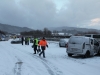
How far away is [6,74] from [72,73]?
301cm

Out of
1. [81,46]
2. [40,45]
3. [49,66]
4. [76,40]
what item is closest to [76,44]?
[76,40]

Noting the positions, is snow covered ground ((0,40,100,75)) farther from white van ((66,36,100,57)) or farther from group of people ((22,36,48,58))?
group of people ((22,36,48,58))

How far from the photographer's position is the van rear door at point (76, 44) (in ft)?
58.3

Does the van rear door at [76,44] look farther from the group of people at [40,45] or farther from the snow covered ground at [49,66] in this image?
Answer: the group of people at [40,45]

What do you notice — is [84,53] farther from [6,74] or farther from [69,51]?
[6,74]

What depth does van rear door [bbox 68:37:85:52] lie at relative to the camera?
17.8m

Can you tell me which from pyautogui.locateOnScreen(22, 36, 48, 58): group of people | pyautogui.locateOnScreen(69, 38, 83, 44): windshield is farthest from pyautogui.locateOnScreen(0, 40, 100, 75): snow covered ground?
pyautogui.locateOnScreen(22, 36, 48, 58): group of people

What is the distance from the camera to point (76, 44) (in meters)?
18.0

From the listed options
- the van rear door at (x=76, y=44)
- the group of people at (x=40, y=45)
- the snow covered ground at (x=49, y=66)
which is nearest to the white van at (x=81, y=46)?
the van rear door at (x=76, y=44)

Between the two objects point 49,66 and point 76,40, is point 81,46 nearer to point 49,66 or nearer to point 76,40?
point 76,40

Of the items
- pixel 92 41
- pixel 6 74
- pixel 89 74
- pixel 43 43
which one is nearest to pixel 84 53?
pixel 92 41

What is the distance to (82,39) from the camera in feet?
59.0

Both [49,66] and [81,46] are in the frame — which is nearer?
[49,66]

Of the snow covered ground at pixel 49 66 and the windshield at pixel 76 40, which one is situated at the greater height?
the windshield at pixel 76 40
